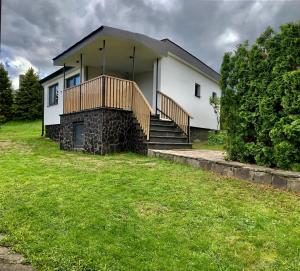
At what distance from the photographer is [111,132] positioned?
34.7 ft

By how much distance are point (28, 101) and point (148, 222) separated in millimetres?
30659

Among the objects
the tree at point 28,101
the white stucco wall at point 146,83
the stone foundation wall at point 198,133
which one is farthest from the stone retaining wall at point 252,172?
the tree at point 28,101

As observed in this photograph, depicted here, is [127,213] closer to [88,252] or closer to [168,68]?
[88,252]

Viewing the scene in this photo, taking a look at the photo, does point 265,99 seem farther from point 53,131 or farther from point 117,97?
point 53,131

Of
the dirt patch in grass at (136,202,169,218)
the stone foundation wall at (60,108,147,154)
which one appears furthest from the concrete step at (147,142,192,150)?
the dirt patch in grass at (136,202,169,218)

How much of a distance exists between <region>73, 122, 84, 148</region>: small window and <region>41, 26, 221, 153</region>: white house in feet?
0.07

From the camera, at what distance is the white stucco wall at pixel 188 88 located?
1376cm

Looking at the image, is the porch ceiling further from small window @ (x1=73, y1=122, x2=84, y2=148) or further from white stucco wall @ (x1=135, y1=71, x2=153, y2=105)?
small window @ (x1=73, y1=122, x2=84, y2=148)

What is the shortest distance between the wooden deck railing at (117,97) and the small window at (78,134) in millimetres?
672

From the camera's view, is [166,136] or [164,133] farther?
[164,133]

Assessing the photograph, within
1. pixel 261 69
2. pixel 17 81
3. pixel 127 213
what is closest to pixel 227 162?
pixel 261 69

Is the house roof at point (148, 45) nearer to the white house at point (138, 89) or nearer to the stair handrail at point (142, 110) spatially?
the white house at point (138, 89)

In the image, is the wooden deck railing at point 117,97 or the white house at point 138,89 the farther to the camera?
the white house at point 138,89

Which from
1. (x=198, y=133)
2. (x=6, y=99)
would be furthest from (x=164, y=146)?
(x=6, y=99)
